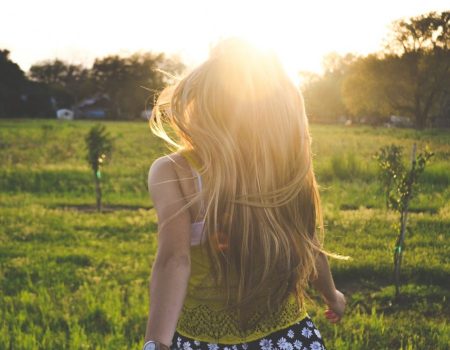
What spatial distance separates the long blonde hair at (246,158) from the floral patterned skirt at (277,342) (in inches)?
3.5

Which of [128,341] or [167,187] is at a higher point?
[167,187]

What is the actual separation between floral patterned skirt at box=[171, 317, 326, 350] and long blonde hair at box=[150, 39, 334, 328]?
0.09 meters

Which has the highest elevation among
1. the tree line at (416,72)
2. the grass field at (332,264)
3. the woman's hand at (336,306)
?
the tree line at (416,72)

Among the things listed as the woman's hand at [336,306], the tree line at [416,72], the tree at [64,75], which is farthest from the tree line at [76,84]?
the woman's hand at [336,306]

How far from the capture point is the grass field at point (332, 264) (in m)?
4.73

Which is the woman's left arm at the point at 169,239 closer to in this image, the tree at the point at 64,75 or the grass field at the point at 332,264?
the grass field at the point at 332,264

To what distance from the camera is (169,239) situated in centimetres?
199

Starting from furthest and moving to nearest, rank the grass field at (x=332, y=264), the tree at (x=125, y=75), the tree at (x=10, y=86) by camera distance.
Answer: the tree at (x=125, y=75)
the tree at (x=10, y=86)
the grass field at (x=332, y=264)

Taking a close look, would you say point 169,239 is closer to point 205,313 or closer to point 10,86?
point 205,313

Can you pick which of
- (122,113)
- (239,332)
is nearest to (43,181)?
(239,332)

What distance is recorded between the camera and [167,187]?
199 centimetres

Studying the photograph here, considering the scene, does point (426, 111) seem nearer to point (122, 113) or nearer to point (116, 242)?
point (116, 242)

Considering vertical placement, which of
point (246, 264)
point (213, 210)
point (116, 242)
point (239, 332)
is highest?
point (213, 210)

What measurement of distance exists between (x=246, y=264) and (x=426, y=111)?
3.00m
